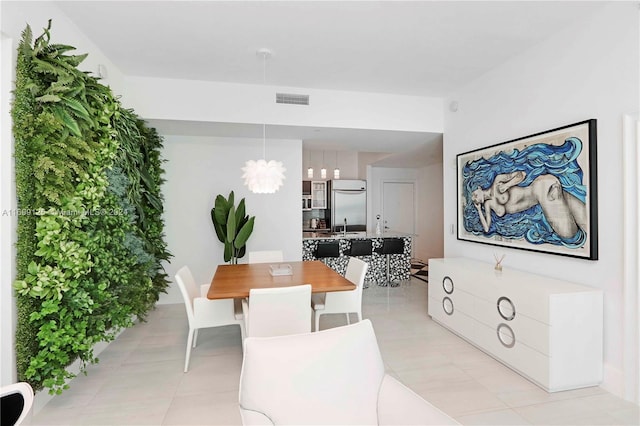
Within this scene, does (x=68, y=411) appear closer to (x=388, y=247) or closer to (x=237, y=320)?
(x=237, y=320)

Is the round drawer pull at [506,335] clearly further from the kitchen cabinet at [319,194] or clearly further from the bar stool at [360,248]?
the kitchen cabinet at [319,194]

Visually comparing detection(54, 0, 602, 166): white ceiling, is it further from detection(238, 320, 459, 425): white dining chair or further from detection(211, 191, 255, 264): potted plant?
detection(238, 320, 459, 425): white dining chair

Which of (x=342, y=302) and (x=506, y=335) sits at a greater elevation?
(x=342, y=302)

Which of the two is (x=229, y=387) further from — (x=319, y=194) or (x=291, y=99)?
(x=319, y=194)

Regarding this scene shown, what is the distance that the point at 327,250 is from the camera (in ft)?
16.7

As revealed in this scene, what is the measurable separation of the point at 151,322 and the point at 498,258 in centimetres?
405

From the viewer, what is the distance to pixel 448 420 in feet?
3.90

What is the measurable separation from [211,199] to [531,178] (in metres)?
3.98

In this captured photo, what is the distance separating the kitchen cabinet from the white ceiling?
3.81 metres

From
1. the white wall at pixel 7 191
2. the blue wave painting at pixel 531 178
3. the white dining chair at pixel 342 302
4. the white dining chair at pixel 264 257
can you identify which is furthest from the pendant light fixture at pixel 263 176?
the blue wave painting at pixel 531 178

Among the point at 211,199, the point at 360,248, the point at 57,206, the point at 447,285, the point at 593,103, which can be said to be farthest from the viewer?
the point at 360,248

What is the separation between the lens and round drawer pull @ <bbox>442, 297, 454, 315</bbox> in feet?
11.5

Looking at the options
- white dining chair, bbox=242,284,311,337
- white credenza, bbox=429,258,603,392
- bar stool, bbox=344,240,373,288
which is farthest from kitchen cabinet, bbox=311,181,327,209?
white dining chair, bbox=242,284,311,337

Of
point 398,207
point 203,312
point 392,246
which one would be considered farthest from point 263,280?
point 398,207
